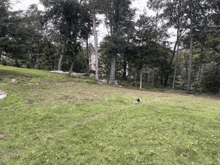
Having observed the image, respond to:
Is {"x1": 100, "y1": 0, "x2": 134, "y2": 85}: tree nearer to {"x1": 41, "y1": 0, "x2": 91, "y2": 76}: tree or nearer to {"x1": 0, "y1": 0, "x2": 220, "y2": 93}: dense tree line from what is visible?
{"x1": 0, "y1": 0, "x2": 220, "y2": 93}: dense tree line

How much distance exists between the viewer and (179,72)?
3462 cm

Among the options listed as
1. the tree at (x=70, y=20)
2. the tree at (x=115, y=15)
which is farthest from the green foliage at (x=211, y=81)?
the tree at (x=70, y=20)

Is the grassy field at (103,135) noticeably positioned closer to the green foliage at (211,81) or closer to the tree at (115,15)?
the tree at (115,15)

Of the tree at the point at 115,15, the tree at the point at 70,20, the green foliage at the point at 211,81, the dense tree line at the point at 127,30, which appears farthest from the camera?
the green foliage at the point at 211,81

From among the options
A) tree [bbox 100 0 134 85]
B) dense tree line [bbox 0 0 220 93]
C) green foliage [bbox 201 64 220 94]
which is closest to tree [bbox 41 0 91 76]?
dense tree line [bbox 0 0 220 93]

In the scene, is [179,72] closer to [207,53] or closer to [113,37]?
[207,53]

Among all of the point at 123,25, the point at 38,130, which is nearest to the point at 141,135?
the point at 38,130

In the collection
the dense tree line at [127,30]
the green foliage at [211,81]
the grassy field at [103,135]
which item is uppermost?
the dense tree line at [127,30]

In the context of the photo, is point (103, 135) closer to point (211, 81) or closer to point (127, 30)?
point (127, 30)

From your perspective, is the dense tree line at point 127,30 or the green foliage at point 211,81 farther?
the green foliage at point 211,81

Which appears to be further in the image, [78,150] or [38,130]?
[38,130]

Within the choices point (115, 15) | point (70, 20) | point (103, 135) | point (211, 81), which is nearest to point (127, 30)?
point (115, 15)

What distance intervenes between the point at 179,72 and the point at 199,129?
3192cm

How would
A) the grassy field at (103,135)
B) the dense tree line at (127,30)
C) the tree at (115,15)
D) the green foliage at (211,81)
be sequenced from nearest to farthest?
the grassy field at (103,135) → the dense tree line at (127,30) → the tree at (115,15) → the green foliage at (211,81)
